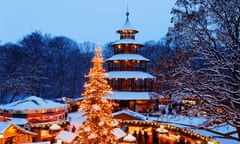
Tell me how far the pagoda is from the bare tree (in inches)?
802

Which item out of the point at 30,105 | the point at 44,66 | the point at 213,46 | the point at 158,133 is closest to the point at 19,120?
the point at 30,105

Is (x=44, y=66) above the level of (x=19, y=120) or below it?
above

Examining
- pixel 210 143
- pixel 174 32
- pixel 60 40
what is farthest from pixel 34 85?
pixel 174 32

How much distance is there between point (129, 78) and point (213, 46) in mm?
21691

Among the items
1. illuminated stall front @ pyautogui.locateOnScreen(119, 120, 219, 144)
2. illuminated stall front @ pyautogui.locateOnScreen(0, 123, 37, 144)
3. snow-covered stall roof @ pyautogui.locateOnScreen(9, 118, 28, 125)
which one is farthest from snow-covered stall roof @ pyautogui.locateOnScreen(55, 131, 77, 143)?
snow-covered stall roof @ pyautogui.locateOnScreen(9, 118, 28, 125)

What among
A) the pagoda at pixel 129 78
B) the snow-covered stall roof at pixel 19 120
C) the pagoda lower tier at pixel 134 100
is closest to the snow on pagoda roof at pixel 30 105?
the snow-covered stall roof at pixel 19 120

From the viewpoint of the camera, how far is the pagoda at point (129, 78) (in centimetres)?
2942

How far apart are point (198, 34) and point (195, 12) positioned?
644mm

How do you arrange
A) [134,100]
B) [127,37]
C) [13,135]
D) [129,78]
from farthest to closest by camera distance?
[127,37] → [129,78] → [134,100] → [13,135]

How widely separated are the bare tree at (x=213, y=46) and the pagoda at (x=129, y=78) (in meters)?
20.4

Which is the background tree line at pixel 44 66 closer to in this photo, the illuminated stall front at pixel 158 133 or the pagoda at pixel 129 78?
the pagoda at pixel 129 78

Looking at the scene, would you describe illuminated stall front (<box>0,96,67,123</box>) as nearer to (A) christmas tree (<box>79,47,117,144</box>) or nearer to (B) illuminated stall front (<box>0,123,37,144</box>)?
(B) illuminated stall front (<box>0,123,37,144</box>)

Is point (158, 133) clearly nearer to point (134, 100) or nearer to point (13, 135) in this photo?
point (134, 100)

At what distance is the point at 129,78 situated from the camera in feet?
98.1
